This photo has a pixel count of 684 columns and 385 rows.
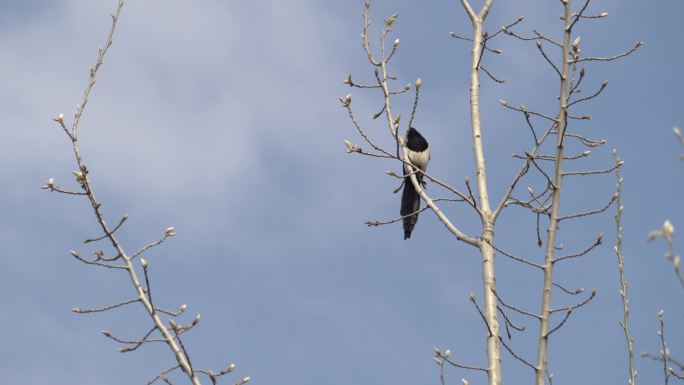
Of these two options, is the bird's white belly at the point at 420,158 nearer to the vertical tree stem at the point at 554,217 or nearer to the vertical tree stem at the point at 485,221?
the vertical tree stem at the point at 485,221

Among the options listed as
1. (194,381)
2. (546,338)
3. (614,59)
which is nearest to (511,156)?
(614,59)

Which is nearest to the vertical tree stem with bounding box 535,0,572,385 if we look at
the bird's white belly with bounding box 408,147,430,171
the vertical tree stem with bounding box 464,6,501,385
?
the vertical tree stem with bounding box 464,6,501,385

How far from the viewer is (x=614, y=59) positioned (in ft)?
18.2

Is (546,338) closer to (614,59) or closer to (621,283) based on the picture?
(621,283)

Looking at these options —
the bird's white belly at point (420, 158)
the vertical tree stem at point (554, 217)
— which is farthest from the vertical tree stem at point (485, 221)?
the bird's white belly at point (420, 158)

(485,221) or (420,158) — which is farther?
(420,158)

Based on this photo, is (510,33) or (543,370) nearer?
(543,370)

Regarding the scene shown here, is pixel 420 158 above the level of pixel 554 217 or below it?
above

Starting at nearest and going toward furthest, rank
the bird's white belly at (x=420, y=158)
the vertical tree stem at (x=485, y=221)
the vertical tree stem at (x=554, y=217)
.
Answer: the vertical tree stem at (x=554, y=217) → the vertical tree stem at (x=485, y=221) → the bird's white belly at (x=420, y=158)

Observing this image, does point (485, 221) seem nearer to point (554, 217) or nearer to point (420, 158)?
point (554, 217)

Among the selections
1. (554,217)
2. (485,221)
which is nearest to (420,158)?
(485,221)

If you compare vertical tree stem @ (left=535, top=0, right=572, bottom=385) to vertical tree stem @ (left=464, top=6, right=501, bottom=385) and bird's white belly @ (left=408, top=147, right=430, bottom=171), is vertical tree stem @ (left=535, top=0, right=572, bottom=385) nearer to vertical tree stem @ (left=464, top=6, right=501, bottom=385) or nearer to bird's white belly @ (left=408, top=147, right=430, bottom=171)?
vertical tree stem @ (left=464, top=6, right=501, bottom=385)

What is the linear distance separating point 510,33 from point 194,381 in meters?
3.46

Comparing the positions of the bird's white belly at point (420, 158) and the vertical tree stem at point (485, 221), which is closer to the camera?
the vertical tree stem at point (485, 221)
